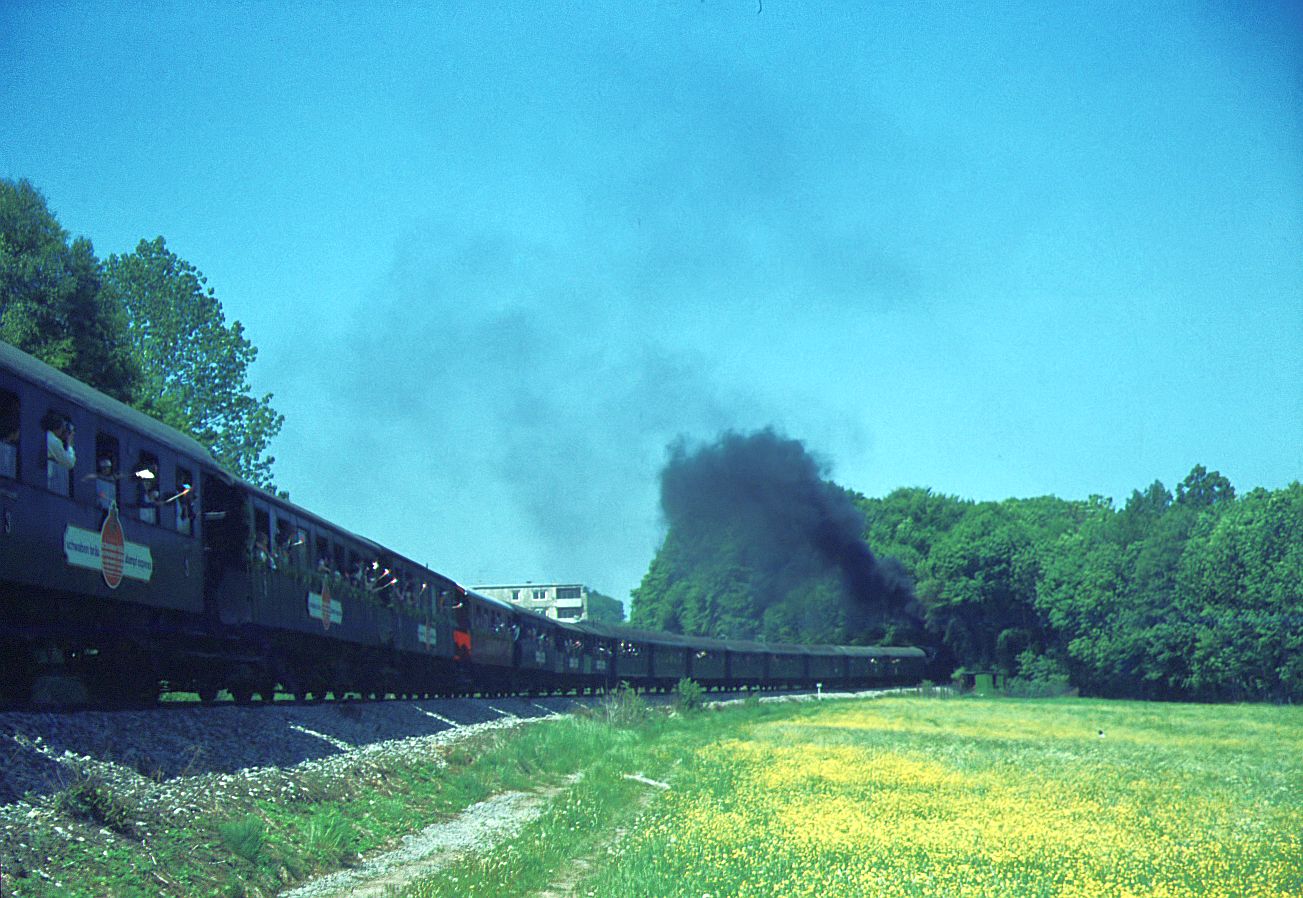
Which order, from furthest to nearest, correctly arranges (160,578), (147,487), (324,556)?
1. (324,556)
2. (160,578)
3. (147,487)

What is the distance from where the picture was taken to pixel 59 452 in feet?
47.5

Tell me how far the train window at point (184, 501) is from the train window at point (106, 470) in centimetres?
Result: 197

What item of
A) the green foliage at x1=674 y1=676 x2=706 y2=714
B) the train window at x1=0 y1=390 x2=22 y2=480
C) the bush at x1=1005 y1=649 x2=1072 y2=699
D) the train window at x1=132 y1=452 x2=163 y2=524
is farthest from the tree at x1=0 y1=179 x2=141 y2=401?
the bush at x1=1005 y1=649 x2=1072 y2=699

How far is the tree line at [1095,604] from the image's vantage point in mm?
82875

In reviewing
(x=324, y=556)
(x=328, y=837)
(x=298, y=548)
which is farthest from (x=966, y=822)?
(x=324, y=556)

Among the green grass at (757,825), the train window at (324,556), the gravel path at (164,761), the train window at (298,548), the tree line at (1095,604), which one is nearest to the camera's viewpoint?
the gravel path at (164,761)

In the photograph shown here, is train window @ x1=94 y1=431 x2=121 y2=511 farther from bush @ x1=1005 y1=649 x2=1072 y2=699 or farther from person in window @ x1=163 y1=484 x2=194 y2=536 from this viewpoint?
bush @ x1=1005 y1=649 x2=1072 y2=699

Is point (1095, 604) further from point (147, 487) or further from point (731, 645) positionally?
point (147, 487)

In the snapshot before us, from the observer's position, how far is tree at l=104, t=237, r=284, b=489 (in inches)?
2223

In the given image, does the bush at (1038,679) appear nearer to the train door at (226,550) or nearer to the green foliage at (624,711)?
the green foliage at (624,711)

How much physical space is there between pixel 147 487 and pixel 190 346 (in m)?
42.5

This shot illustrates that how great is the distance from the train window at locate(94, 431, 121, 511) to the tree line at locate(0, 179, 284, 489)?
26.6 metres

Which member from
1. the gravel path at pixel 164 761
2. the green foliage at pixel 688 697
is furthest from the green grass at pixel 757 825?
the green foliage at pixel 688 697

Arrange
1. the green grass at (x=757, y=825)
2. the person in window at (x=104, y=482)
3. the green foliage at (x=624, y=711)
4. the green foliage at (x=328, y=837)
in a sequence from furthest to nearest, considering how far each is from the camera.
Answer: the green foliage at (x=624, y=711) → the person in window at (x=104, y=482) → the green foliage at (x=328, y=837) → the green grass at (x=757, y=825)
